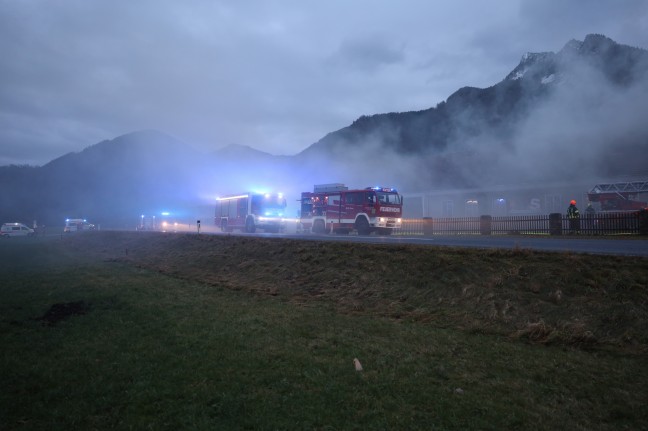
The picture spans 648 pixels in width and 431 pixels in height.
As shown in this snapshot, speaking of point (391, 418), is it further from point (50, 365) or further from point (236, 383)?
point (50, 365)

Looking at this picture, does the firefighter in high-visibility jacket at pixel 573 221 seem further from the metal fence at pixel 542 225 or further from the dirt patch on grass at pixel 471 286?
the dirt patch on grass at pixel 471 286

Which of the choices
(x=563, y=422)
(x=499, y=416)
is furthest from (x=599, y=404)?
(x=499, y=416)

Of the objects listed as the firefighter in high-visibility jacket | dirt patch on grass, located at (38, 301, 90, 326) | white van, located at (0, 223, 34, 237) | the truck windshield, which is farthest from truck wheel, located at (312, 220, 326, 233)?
white van, located at (0, 223, 34, 237)

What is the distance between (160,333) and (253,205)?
24.6 m

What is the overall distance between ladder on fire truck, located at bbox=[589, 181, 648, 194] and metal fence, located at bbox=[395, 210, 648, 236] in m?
6.92

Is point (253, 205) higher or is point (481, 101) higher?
point (481, 101)

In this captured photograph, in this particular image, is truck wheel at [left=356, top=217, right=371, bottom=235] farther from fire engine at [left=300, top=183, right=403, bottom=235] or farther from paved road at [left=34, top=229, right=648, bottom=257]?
paved road at [left=34, top=229, right=648, bottom=257]

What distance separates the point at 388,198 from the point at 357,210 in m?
1.91

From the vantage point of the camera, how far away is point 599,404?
3.77 meters

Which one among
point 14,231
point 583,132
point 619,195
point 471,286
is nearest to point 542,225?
point 619,195

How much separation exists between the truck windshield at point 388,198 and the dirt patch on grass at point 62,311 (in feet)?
54.6

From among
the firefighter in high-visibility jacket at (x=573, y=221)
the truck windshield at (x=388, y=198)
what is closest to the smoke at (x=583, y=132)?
the firefighter in high-visibility jacket at (x=573, y=221)

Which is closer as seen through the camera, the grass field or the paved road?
the grass field

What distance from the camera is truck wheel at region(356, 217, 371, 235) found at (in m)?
22.4
